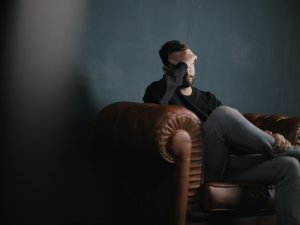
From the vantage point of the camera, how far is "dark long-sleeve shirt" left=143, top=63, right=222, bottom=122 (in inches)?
87.9

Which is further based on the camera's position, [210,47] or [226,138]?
[210,47]

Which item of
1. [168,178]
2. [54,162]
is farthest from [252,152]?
[54,162]

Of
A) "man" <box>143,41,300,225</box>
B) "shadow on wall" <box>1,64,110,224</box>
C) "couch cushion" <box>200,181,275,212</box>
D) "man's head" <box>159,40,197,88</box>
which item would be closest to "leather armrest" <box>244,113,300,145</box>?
"man" <box>143,41,300,225</box>

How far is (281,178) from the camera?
196 cm

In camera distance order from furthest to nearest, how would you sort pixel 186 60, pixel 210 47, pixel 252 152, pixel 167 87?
pixel 210 47 → pixel 186 60 → pixel 167 87 → pixel 252 152

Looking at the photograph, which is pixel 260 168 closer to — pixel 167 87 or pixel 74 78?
pixel 167 87

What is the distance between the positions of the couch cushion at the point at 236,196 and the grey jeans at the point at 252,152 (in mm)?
62

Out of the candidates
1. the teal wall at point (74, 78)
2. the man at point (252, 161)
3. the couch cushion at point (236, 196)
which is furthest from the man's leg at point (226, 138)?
the teal wall at point (74, 78)

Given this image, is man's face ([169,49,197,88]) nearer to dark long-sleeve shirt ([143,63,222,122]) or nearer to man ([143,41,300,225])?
dark long-sleeve shirt ([143,63,222,122])

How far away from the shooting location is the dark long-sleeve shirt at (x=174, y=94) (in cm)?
223

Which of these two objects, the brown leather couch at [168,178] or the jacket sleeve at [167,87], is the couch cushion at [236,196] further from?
the jacket sleeve at [167,87]

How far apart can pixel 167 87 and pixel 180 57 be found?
22 centimetres

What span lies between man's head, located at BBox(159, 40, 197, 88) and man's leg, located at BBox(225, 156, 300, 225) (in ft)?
1.71

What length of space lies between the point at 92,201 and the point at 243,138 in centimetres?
98
